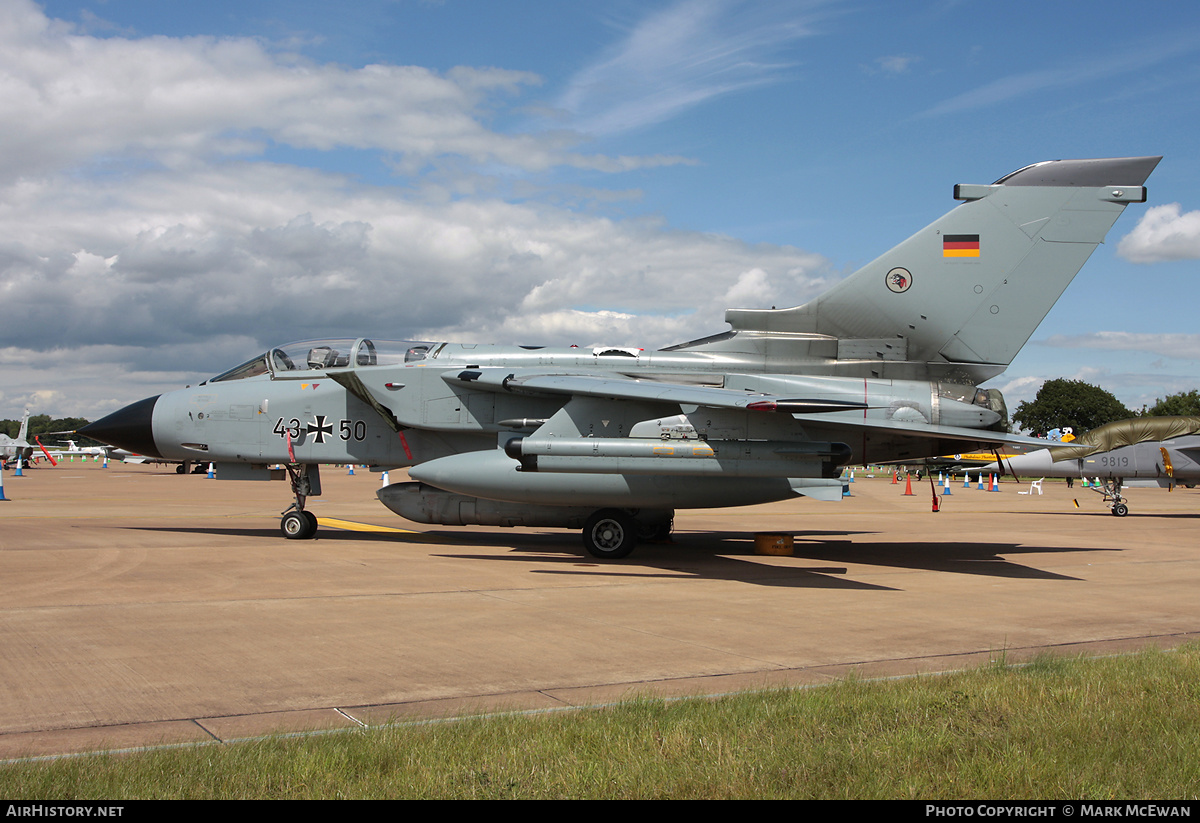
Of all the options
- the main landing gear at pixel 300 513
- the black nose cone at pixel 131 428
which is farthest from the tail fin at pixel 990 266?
the black nose cone at pixel 131 428

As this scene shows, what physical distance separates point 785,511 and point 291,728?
22.8 meters

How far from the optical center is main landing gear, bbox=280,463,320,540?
13.8 meters

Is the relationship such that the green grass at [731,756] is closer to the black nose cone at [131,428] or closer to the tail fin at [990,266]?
the tail fin at [990,266]

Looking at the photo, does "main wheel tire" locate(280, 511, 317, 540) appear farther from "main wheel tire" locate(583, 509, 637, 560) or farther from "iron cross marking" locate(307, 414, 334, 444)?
"main wheel tire" locate(583, 509, 637, 560)

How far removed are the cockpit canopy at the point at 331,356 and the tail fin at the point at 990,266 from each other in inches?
250

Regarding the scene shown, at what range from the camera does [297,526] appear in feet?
45.5

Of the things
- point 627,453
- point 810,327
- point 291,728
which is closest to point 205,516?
point 627,453

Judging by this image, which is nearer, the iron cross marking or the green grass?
the green grass

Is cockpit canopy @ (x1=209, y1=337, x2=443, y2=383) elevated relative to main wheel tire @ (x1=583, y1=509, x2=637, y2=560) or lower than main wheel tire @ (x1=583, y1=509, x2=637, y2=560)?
elevated

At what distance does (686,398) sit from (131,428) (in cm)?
904

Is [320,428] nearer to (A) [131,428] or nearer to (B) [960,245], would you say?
(A) [131,428]

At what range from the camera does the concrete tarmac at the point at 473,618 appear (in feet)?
16.3

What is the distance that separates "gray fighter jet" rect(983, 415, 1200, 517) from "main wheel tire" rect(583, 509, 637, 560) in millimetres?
18130

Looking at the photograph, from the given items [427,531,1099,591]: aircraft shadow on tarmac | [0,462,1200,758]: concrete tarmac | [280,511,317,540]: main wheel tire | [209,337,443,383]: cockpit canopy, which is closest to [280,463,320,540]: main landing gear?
[280,511,317,540]: main wheel tire
